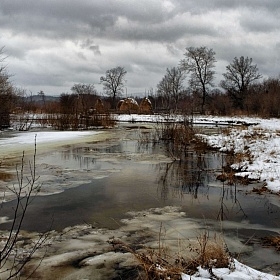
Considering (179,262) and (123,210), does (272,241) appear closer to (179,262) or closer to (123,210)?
(179,262)

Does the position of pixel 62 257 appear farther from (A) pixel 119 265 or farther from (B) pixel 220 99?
(B) pixel 220 99

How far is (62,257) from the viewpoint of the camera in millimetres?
4660

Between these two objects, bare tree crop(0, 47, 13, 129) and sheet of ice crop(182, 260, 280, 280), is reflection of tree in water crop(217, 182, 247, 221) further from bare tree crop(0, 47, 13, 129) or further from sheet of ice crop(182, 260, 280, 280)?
bare tree crop(0, 47, 13, 129)

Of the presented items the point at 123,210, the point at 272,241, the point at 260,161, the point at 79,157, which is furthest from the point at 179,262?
the point at 79,157

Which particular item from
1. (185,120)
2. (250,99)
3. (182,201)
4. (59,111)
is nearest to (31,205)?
(182,201)

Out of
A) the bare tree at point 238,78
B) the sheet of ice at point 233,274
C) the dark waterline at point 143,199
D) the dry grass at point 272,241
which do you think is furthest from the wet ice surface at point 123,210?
the bare tree at point 238,78

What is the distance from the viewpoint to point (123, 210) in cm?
686

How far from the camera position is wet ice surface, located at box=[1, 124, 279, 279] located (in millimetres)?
4770

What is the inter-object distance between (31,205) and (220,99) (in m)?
50.6

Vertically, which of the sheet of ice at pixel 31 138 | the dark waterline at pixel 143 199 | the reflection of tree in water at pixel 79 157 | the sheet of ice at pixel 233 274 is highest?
the sheet of ice at pixel 31 138

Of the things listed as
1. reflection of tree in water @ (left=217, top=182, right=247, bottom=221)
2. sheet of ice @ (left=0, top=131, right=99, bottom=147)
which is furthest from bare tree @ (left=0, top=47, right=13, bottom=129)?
reflection of tree in water @ (left=217, top=182, right=247, bottom=221)

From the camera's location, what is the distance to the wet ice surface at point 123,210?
15.6ft

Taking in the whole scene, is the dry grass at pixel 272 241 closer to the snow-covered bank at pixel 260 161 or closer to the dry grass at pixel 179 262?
the dry grass at pixel 179 262

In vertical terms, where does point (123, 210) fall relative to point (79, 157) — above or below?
below
